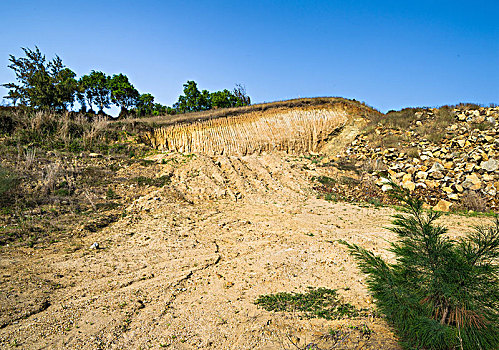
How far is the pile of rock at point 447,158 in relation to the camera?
998 cm

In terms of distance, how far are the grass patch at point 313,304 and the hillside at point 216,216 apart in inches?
3.2

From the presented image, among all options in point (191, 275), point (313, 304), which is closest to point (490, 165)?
A: point (313, 304)

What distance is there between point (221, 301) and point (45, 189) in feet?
25.2

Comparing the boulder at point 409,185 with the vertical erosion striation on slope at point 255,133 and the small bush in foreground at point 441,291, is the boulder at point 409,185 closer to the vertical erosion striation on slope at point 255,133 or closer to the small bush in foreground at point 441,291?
the vertical erosion striation on slope at point 255,133

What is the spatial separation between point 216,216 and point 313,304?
507 cm

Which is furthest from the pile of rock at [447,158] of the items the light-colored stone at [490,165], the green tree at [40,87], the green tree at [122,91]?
the green tree at [122,91]

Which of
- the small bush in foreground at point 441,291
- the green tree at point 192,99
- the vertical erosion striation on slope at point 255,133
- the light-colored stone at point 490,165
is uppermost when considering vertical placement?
the green tree at point 192,99

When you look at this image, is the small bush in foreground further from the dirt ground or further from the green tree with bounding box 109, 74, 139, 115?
the green tree with bounding box 109, 74, 139, 115

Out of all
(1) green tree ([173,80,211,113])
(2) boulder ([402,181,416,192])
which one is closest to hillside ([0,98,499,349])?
(2) boulder ([402,181,416,192])

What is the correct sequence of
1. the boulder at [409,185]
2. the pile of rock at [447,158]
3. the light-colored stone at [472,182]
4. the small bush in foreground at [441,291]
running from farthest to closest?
the boulder at [409,185]
the pile of rock at [447,158]
the light-colored stone at [472,182]
the small bush in foreground at [441,291]

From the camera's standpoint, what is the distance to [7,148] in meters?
10.9

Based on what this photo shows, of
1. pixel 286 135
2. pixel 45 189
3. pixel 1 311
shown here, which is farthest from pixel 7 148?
pixel 286 135

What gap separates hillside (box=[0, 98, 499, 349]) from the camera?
11.8 ft

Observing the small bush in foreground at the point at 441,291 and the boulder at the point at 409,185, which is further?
the boulder at the point at 409,185
